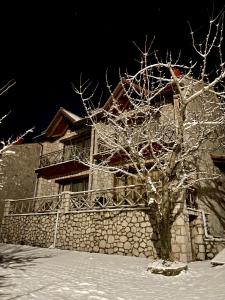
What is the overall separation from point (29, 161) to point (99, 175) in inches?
273

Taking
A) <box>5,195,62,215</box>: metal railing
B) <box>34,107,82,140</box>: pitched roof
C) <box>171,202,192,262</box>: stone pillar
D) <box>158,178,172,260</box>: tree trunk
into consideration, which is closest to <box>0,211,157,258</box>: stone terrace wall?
<box>171,202,192,262</box>: stone pillar

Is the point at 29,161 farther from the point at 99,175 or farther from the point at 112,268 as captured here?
the point at 112,268

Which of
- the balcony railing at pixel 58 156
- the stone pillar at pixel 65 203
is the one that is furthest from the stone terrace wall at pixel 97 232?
the balcony railing at pixel 58 156

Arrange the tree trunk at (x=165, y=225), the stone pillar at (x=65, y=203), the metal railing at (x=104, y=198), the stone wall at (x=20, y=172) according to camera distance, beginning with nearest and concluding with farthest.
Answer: the tree trunk at (x=165, y=225) → the metal railing at (x=104, y=198) → the stone pillar at (x=65, y=203) → the stone wall at (x=20, y=172)

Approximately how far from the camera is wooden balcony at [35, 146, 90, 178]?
16.5 m

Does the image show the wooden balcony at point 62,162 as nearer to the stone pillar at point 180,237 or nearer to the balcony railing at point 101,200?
the balcony railing at point 101,200

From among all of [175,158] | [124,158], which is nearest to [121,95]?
[124,158]

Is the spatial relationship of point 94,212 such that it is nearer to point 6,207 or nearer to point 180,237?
point 180,237

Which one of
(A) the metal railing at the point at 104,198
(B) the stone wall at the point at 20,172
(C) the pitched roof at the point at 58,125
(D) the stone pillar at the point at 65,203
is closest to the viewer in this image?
(A) the metal railing at the point at 104,198

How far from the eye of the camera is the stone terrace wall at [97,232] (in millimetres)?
9328

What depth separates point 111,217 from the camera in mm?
10453

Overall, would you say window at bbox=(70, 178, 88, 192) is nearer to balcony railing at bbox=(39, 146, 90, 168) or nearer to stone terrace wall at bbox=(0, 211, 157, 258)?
balcony railing at bbox=(39, 146, 90, 168)

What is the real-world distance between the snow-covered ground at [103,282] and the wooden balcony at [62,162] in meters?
8.84

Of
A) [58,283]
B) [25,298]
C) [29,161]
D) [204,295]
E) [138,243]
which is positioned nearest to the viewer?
[25,298]
